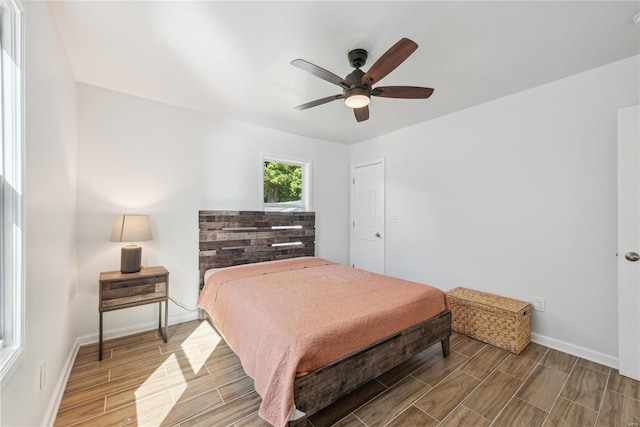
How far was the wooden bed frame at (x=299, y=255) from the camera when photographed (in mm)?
1475

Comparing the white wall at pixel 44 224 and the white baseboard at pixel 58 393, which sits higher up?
the white wall at pixel 44 224

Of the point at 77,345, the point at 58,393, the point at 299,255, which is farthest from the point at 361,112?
the point at 77,345

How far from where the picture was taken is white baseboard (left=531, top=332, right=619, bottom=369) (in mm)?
2184

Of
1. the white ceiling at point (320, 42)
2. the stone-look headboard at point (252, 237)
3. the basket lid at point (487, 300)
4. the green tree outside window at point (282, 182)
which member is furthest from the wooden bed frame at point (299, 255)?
the white ceiling at point (320, 42)

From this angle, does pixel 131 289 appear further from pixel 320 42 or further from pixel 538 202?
pixel 538 202

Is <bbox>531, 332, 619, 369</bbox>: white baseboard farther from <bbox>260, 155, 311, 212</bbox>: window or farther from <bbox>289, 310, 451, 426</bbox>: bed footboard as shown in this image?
<bbox>260, 155, 311, 212</bbox>: window

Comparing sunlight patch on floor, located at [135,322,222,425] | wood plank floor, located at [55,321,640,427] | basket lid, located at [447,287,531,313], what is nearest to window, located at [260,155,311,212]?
sunlight patch on floor, located at [135,322,222,425]

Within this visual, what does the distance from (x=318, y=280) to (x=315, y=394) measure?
1.23 metres

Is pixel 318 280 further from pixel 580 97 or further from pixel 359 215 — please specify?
pixel 580 97

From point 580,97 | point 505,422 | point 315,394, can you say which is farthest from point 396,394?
point 580,97

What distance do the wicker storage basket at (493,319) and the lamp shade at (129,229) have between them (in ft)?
10.7

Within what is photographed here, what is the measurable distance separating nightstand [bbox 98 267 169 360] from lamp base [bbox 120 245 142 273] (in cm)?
5

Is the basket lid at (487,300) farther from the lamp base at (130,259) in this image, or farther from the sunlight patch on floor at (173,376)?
the lamp base at (130,259)

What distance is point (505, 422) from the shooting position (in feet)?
5.31
